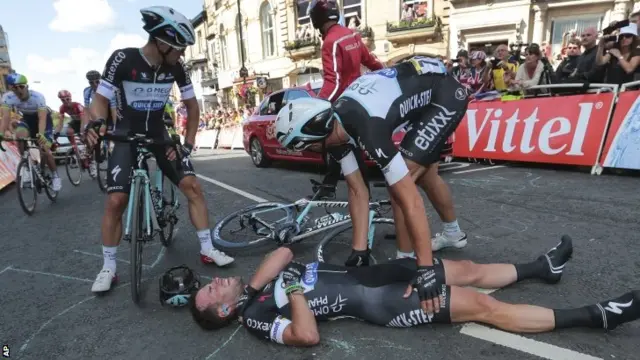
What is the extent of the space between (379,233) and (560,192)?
110 inches

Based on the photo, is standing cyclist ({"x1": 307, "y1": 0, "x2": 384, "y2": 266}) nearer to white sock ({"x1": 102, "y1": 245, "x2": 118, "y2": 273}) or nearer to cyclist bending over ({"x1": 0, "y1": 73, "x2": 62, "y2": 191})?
white sock ({"x1": 102, "y1": 245, "x2": 118, "y2": 273})

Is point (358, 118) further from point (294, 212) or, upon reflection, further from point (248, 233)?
point (248, 233)

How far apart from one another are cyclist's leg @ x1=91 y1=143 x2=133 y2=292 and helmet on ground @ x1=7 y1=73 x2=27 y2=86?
13.8ft

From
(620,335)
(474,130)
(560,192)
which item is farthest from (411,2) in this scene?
(620,335)

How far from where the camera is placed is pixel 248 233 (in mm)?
4074

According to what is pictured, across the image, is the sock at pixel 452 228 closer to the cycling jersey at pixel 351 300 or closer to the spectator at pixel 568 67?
the cycling jersey at pixel 351 300

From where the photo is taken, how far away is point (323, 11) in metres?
3.57

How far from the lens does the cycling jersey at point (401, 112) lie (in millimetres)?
2184

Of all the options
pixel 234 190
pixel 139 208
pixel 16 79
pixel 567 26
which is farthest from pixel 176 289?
pixel 567 26

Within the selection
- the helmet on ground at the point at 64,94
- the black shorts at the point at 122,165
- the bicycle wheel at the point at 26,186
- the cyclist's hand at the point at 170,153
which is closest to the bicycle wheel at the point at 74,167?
the helmet on ground at the point at 64,94

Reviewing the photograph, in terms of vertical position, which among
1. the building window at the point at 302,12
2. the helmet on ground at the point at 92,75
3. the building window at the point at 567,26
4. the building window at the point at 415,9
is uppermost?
the building window at the point at 302,12

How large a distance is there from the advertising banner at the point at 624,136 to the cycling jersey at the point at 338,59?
178 inches

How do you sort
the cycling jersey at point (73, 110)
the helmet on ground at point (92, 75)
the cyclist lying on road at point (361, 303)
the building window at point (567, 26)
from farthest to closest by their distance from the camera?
the building window at point (567, 26) → the cycling jersey at point (73, 110) → the helmet on ground at point (92, 75) → the cyclist lying on road at point (361, 303)

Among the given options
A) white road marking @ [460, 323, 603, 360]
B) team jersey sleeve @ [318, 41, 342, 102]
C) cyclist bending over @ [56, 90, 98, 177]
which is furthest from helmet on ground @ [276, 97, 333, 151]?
cyclist bending over @ [56, 90, 98, 177]
